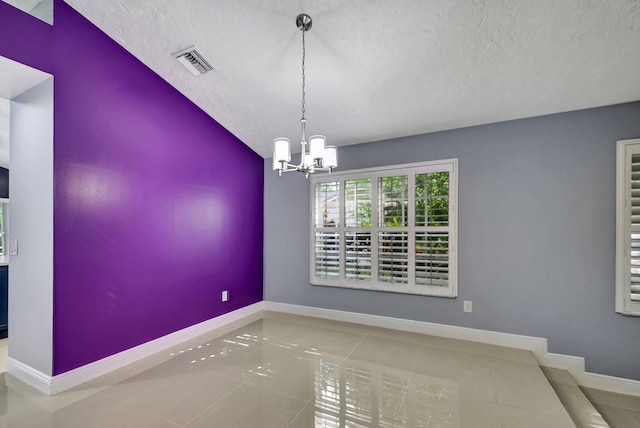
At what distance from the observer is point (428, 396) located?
6.88 ft

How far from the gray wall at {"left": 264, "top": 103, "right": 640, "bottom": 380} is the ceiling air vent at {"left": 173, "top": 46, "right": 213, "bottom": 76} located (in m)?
2.35

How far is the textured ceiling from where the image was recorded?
6.44 feet

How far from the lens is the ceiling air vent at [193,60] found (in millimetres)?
2519

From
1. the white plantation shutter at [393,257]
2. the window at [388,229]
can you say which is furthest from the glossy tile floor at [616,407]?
the white plantation shutter at [393,257]

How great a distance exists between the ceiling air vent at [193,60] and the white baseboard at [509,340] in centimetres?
327

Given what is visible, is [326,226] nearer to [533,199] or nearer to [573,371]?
[533,199]

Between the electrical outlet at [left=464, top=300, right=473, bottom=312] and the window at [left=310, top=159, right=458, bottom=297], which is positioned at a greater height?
the window at [left=310, top=159, right=458, bottom=297]

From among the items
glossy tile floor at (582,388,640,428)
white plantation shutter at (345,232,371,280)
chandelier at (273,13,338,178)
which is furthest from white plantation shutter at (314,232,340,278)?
glossy tile floor at (582,388,640,428)

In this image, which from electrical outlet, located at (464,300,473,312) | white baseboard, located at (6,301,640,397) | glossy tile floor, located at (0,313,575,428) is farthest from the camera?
electrical outlet, located at (464,300,473,312)

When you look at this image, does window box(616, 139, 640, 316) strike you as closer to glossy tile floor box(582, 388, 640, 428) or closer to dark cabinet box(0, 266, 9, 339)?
glossy tile floor box(582, 388, 640, 428)

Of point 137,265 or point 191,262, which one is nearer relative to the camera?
point 137,265

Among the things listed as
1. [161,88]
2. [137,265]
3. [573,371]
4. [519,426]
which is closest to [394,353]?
[519,426]

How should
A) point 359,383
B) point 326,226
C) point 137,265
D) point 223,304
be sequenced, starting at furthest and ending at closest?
point 326,226 → point 223,304 → point 137,265 → point 359,383

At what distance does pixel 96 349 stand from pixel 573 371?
441cm
